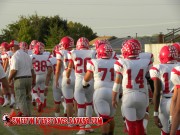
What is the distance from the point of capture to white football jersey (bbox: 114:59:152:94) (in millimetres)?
8008

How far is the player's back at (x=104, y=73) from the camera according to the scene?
8992 mm

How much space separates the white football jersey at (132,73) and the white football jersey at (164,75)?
56 cm

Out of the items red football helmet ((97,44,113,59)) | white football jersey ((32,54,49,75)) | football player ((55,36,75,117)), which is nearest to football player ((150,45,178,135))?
red football helmet ((97,44,113,59))

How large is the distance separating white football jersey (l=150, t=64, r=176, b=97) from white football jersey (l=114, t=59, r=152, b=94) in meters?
0.56

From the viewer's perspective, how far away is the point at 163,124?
760 centimetres

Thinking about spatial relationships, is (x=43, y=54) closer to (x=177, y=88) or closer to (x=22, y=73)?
(x=22, y=73)

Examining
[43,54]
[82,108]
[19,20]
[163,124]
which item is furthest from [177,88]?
[19,20]

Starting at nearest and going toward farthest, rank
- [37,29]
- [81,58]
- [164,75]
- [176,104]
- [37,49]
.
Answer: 1. [176,104]
2. [164,75]
3. [81,58]
4. [37,49]
5. [37,29]

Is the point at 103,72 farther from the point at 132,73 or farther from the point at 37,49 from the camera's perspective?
the point at 37,49

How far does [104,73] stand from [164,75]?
172 centimetres

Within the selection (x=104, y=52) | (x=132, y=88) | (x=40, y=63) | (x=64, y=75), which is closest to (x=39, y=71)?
(x=40, y=63)

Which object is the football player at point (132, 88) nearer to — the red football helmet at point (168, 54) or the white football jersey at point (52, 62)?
the red football helmet at point (168, 54)

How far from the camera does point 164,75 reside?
7477mm

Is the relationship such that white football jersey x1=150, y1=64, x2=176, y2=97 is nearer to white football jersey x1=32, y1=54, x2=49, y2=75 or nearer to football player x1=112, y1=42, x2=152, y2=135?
football player x1=112, y1=42, x2=152, y2=135
